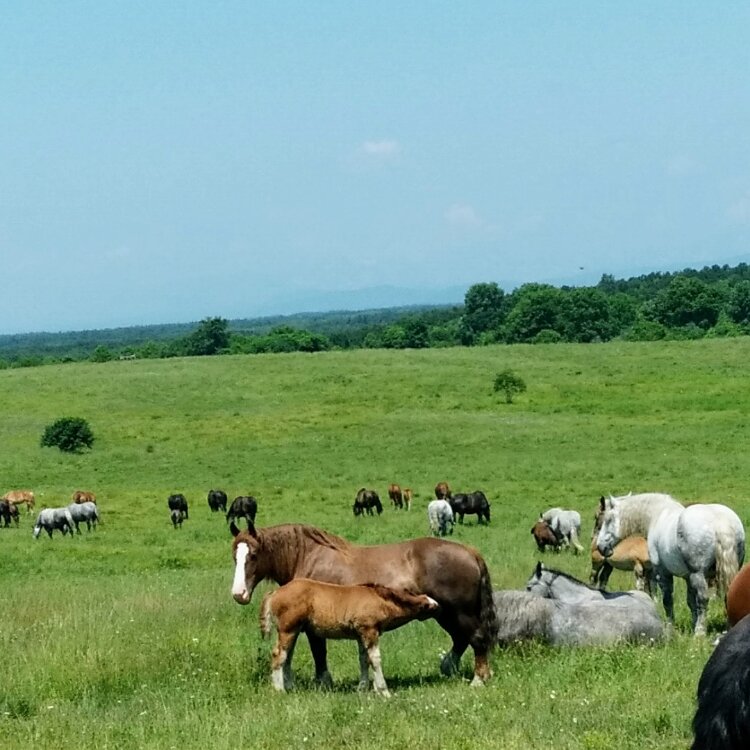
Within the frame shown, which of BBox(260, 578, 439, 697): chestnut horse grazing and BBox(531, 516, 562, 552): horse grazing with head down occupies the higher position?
BBox(260, 578, 439, 697): chestnut horse grazing

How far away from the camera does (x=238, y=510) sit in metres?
34.6

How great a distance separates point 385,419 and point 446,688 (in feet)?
153

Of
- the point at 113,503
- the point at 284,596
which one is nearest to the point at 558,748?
the point at 284,596

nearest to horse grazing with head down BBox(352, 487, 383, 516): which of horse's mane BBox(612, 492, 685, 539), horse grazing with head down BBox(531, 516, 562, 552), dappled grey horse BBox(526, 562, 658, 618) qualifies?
horse grazing with head down BBox(531, 516, 562, 552)

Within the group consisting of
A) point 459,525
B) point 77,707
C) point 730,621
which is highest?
point 730,621

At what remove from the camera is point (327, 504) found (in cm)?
3681

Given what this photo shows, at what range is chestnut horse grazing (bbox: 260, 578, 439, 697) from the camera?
34.0 feet

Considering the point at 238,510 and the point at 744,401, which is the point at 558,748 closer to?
the point at 238,510

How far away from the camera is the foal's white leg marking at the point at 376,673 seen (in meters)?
10.2

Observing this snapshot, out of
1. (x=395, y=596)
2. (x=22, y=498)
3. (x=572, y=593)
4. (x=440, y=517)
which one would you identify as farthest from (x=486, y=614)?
(x=22, y=498)

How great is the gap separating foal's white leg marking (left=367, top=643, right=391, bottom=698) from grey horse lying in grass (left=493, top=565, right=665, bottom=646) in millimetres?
1927

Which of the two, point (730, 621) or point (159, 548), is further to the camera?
point (159, 548)

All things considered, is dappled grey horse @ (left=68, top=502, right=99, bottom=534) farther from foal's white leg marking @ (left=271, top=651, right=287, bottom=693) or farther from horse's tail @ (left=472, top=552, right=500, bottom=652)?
horse's tail @ (left=472, top=552, right=500, bottom=652)

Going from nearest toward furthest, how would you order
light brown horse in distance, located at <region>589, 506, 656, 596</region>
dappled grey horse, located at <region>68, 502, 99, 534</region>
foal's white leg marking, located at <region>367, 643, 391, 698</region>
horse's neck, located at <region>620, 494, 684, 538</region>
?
foal's white leg marking, located at <region>367, 643, 391, 698</region>, horse's neck, located at <region>620, 494, 684, 538</region>, light brown horse in distance, located at <region>589, 506, 656, 596</region>, dappled grey horse, located at <region>68, 502, 99, 534</region>
